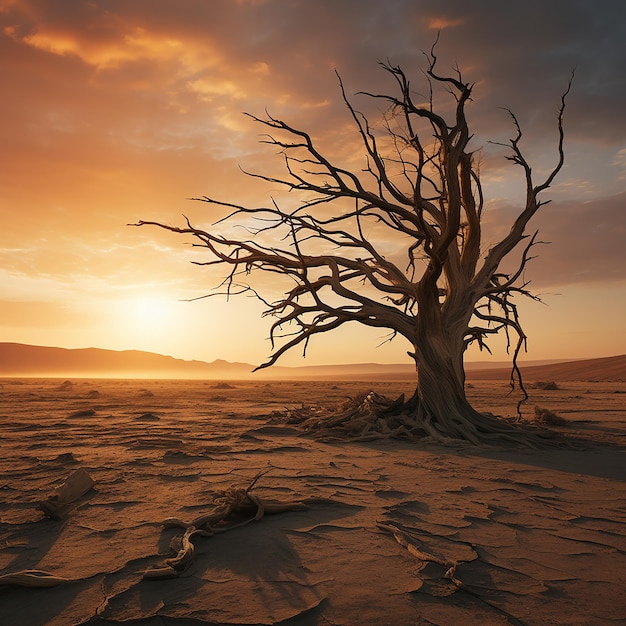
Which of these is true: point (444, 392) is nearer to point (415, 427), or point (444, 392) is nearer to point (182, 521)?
point (415, 427)

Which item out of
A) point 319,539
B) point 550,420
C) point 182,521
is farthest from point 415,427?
point 182,521

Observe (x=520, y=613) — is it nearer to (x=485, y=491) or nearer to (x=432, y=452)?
(x=485, y=491)

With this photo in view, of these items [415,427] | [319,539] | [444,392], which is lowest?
[319,539]

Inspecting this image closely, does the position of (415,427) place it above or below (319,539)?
above

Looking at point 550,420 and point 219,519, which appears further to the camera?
point 550,420

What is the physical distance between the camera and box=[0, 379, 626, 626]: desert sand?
221 centimetres

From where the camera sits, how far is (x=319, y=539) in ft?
10.1

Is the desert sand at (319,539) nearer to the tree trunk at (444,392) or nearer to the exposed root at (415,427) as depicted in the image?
the exposed root at (415,427)

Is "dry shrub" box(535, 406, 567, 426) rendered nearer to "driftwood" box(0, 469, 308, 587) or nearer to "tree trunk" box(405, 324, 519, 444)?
"tree trunk" box(405, 324, 519, 444)

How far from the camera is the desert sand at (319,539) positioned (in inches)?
86.9

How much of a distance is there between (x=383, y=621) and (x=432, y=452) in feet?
14.6

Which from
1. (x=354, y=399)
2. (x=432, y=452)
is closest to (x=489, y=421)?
(x=432, y=452)

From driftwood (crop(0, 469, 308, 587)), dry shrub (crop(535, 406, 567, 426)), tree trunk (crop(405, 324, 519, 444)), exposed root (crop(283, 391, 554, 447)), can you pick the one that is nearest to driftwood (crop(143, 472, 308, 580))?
driftwood (crop(0, 469, 308, 587))

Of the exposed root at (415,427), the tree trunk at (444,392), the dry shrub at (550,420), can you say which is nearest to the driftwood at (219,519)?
the exposed root at (415,427)
